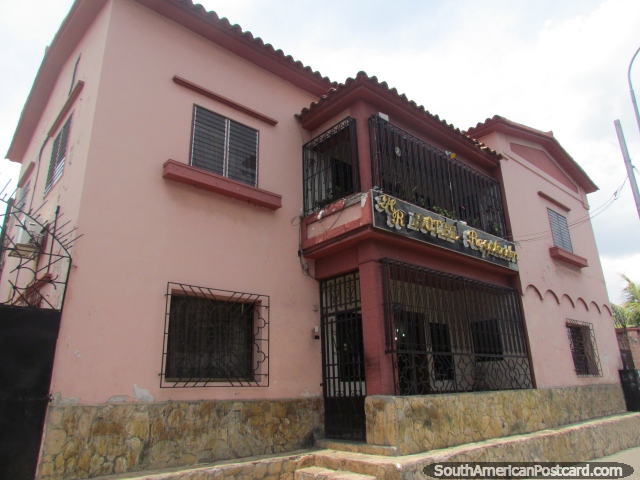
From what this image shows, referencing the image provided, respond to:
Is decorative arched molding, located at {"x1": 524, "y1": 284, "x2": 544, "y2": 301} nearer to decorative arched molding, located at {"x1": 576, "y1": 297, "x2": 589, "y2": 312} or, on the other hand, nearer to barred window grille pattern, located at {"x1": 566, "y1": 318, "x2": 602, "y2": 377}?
barred window grille pattern, located at {"x1": 566, "y1": 318, "x2": 602, "y2": 377}

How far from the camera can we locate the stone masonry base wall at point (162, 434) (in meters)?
4.96

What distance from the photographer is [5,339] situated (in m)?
4.94

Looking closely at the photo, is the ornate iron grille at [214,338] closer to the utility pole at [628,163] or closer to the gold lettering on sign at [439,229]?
the gold lettering on sign at [439,229]

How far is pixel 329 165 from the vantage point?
8648 millimetres

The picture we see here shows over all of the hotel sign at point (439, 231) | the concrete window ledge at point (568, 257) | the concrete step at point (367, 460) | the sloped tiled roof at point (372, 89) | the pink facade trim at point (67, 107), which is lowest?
the concrete step at point (367, 460)

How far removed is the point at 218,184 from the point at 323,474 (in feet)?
14.0

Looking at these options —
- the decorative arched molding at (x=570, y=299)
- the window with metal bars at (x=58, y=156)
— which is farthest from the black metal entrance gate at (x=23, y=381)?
the decorative arched molding at (x=570, y=299)

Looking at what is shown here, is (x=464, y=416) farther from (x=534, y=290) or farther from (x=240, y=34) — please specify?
(x=240, y=34)

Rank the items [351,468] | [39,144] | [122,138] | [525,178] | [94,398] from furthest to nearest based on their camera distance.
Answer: [525,178], [39,144], [122,138], [351,468], [94,398]

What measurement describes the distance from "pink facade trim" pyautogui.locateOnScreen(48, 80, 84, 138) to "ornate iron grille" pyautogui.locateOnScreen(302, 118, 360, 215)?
3810 mm

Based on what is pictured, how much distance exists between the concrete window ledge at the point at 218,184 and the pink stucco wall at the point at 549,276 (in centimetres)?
581

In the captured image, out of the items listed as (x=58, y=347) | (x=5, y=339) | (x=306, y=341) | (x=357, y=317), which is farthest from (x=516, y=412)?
(x=5, y=339)

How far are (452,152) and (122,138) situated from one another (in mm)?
Result: 6519

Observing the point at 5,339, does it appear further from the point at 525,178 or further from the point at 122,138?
the point at 525,178
